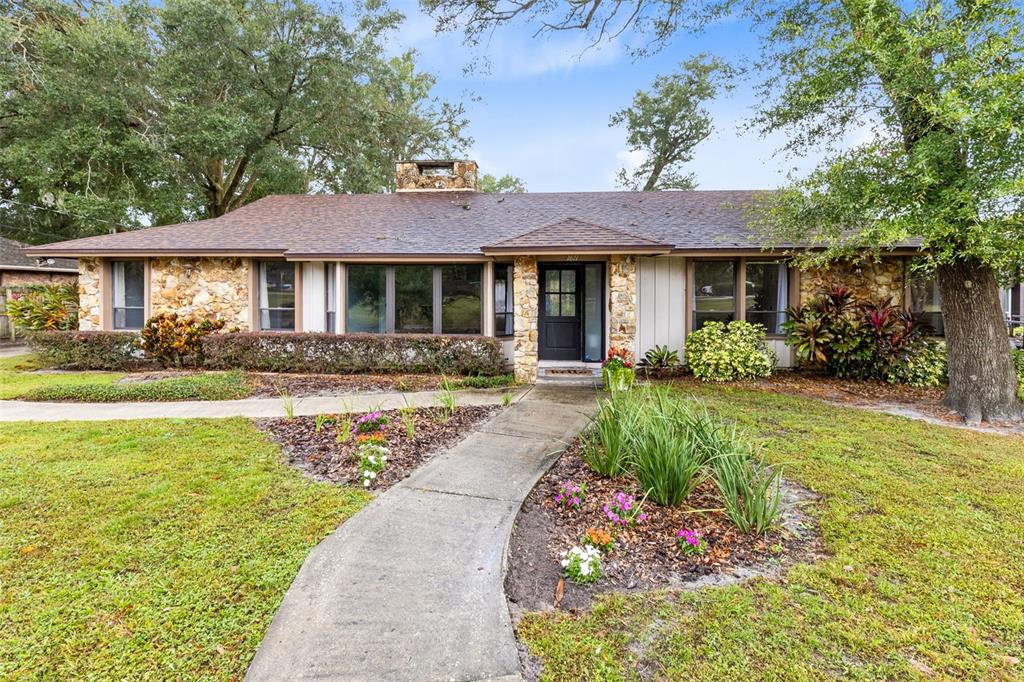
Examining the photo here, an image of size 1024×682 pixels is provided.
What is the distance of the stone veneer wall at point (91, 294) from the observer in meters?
10.5

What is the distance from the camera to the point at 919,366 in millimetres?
8469

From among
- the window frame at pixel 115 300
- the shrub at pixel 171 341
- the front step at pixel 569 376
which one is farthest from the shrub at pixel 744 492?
the window frame at pixel 115 300

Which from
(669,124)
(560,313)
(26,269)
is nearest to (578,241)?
(560,313)

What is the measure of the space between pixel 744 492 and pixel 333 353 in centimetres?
788

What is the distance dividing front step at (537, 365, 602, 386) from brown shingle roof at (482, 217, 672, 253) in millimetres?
2400

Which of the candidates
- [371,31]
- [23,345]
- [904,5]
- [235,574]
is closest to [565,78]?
[371,31]

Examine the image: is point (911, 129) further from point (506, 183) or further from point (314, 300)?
point (506, 183)

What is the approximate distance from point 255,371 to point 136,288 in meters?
4.10

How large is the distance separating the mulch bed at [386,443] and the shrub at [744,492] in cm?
258

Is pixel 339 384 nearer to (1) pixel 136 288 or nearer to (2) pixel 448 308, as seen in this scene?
(2) pixel 448 308

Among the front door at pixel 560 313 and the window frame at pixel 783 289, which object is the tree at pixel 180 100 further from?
the window frame at pixel 783 289

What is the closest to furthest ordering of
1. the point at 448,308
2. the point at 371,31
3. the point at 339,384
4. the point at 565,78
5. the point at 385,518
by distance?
the point at 385,518
the point at 339,384
the point at 448,308
the point at 565,78
the point at 371,31

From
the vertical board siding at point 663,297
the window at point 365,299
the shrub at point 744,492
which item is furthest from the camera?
the window at point 365,299

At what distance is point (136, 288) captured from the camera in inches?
420
